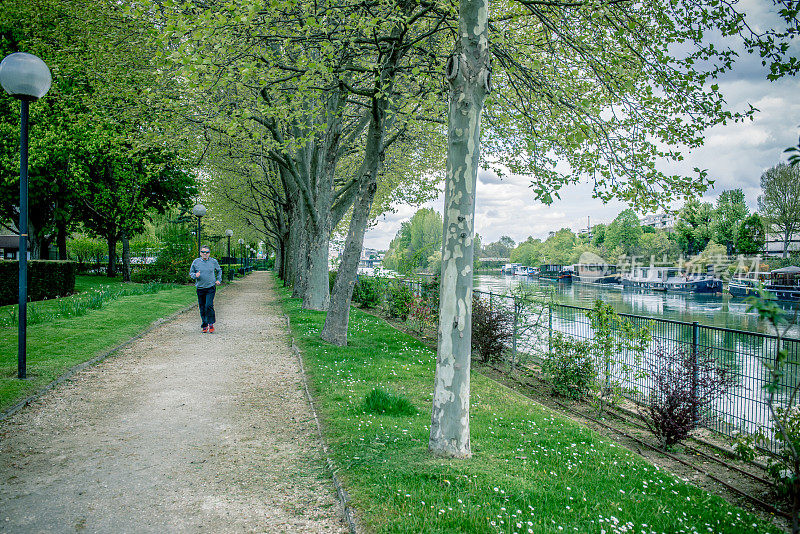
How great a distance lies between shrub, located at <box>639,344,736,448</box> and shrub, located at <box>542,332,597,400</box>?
4.50ft

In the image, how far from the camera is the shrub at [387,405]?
6051mm

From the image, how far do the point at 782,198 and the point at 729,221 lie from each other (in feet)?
41.2

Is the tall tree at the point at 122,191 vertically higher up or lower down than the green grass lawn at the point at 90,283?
higher up

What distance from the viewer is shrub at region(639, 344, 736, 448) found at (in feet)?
19.6

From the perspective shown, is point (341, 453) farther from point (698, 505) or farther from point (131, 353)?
point (131, 353)

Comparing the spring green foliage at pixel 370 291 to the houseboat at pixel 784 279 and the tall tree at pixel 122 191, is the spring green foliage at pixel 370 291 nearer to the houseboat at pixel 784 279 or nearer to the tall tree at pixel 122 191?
the tall tree at pixel 122 191

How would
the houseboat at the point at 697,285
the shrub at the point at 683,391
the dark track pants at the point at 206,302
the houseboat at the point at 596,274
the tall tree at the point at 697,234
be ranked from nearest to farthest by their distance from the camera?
the shrub at the point at 683,391 → the dark track pants at the point at 206,302 → the houseboat at the point at 697,285 → the tall tree at the point at 697,234 → the houseboat at the point at 596,274

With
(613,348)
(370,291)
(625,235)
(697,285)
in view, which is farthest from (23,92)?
(625,235)

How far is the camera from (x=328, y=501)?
391cm

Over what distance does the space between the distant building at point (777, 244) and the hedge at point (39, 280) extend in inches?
2588

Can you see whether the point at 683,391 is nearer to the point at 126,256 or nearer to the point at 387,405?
the point at 387,405

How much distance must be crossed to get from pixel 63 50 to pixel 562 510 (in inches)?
831

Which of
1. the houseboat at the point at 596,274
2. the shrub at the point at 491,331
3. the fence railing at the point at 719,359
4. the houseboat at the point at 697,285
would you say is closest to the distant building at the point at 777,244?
the houseboat at the point at 697,285

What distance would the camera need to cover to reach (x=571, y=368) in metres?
8.08
